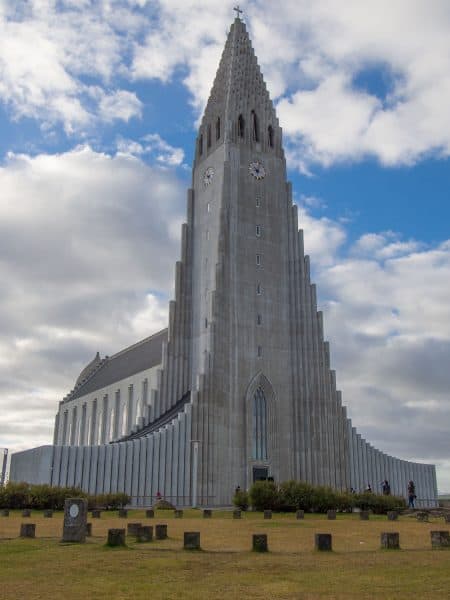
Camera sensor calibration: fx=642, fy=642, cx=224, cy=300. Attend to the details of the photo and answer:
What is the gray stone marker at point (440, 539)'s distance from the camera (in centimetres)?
1530

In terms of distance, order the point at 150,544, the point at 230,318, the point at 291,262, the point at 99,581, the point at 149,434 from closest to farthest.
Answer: the point at 99,581 < the point at 150,544 < the point at 149,434 < the point at 230,318 < the point at 291,262

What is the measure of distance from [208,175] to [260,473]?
2614 centimetres

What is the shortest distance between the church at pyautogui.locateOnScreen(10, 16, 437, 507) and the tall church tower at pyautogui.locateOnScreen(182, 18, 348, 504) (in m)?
0.10

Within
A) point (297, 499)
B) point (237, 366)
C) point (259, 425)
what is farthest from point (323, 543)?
point (259, 425)

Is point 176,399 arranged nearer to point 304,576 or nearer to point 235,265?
point 235,265

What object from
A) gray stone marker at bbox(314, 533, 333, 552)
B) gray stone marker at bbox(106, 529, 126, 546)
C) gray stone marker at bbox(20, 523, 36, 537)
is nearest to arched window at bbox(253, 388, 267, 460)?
gray stone marker at bbox(20, 523, 36, 537)

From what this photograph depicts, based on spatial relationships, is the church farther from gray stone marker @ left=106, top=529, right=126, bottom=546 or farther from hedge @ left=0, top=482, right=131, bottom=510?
gray stone marker @ left=106, top=529, right=126, bottom=546

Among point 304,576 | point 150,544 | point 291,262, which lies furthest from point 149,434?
point 304,576

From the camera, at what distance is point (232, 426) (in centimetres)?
4875

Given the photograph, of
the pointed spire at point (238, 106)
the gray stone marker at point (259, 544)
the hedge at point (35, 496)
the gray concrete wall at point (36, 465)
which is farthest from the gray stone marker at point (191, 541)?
the pointed spire at point (238, 106)

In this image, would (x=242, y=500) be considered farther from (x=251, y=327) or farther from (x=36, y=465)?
(x=251, y=327)

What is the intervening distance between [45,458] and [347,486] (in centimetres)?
2367

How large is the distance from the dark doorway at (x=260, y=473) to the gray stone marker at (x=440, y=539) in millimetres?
34318

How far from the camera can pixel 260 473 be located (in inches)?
1937
